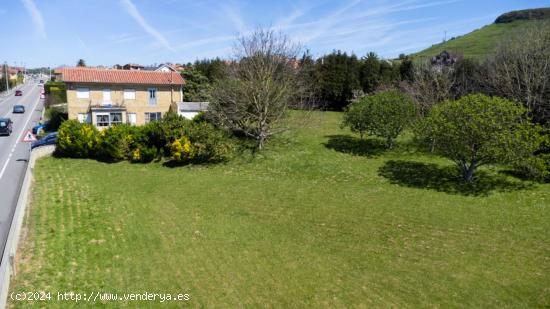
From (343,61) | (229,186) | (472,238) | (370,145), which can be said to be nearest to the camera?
(472,238)

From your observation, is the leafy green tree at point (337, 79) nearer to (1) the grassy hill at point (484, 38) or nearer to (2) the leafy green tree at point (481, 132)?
(2) the leafy green tree at point (481, 132)

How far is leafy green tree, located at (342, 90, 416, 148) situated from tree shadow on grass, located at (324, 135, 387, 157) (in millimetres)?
1203

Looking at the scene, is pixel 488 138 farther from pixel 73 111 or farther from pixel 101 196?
pixel 73 111

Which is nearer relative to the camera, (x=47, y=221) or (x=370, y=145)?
(x=47, y=221)

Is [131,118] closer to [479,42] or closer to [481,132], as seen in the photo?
[481,132]

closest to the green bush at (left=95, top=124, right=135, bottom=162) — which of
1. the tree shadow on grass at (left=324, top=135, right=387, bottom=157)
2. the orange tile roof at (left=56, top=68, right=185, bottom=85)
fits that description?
the orange tile roof at (left=56, top=68, right=185, bottom=85)

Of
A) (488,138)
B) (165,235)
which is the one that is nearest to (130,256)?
(165,235)

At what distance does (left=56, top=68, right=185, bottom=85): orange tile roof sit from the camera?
34562 mm

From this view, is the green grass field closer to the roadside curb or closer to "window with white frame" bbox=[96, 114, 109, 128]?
"window with white frame" bbox=[96, 114, 109, 128]

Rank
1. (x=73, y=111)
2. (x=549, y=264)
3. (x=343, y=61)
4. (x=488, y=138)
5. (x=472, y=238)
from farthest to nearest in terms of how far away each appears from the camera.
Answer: (x=343, y=61) → (x=73, y=111) → (x=488, y=138) → (x=472, y=238) → (x=549, y=264)

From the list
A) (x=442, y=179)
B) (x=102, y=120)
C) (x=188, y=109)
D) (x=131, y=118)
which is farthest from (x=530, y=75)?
(x=102, y=120)

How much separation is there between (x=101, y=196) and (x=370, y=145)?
17.8 m

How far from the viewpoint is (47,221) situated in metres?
14.4

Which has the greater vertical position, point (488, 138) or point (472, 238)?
point (488, 138)
